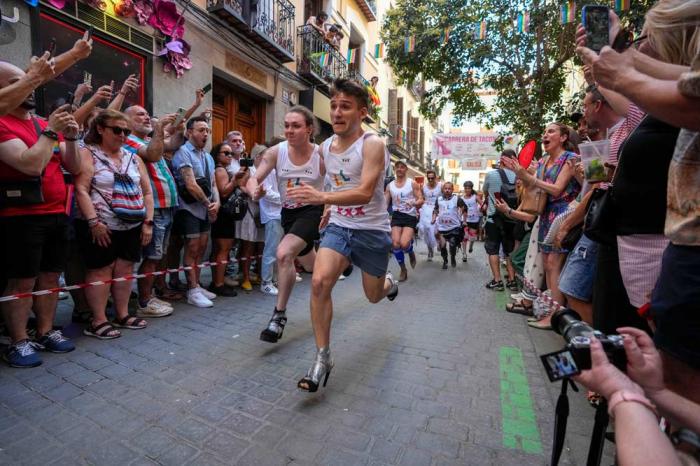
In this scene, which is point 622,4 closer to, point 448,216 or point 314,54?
point 448,216

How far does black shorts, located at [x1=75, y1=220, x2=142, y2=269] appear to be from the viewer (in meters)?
3.49

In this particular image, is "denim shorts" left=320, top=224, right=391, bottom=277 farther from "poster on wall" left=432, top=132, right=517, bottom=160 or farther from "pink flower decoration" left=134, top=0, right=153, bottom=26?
"poster on wall" left=432, top=132, right=517, bottom=160

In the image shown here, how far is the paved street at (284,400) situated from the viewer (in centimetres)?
190

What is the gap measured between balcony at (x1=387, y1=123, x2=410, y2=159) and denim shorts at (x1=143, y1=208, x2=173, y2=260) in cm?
1709

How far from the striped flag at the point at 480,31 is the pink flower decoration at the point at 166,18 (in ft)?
22.1

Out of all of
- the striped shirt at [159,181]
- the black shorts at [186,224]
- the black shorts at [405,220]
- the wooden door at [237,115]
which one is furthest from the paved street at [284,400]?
the wooden door at [237,115]

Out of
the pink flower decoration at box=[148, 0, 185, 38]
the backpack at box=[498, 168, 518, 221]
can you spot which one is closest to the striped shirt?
the pink flower decoration at box=[148, 0, 185, 38]

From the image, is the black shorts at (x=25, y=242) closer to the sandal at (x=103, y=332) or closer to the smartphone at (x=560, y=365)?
the sandal at (x=103, y=332)

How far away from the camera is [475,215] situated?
939 cm

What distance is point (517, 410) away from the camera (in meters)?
2.36

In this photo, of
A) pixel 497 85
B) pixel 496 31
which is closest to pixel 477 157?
pixel 497 85

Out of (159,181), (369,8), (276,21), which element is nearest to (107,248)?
(159,181)

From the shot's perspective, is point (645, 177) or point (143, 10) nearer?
point (645, 177)

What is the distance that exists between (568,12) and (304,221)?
7742 mm
